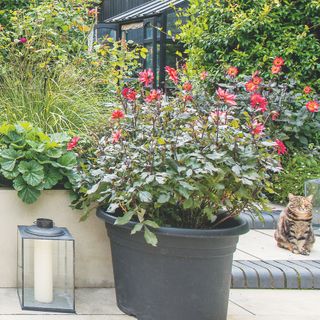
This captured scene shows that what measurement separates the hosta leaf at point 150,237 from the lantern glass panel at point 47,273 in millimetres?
449

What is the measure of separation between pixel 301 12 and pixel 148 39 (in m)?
5.09

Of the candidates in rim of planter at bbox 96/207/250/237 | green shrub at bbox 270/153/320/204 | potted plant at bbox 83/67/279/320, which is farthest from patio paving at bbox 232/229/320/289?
green shrub at bbox 270/153/320/204

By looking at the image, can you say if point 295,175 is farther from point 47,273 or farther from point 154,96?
point 47,273

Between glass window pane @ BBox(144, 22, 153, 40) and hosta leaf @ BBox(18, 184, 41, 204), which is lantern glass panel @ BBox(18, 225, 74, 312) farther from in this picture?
glass window pane @ BBox(144, 22, 153, 40)

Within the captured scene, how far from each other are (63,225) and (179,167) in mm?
949

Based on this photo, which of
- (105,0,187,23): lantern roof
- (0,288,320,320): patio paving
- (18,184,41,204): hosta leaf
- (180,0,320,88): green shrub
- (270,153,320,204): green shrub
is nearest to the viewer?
(0,288,320,320): patio paving

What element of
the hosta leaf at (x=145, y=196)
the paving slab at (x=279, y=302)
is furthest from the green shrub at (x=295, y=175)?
the hosta leaf at (x=145, y=196)

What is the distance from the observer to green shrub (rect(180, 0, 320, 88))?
225 inches

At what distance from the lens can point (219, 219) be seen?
3.02m

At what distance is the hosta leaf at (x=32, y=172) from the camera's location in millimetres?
3162

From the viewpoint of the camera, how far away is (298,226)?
3.96m

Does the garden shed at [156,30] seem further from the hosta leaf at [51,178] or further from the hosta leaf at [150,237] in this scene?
the hosta leaf at [150,237]

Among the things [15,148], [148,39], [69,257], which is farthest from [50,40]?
[148,39]

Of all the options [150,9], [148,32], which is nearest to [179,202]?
[148,32]
